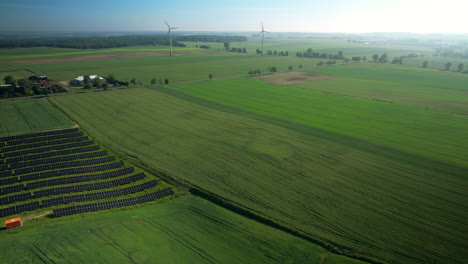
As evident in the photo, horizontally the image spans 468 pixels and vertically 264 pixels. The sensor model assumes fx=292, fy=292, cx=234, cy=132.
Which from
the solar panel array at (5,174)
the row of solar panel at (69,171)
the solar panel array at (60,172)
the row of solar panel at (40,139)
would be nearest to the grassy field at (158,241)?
the solar panel array at (60,172)

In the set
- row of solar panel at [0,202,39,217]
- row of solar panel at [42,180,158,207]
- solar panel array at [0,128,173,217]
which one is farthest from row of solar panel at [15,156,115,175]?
row of solar panel at [0,202,39,217]

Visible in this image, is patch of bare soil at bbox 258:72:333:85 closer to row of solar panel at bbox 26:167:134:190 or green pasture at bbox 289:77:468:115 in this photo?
green pasture at bbox 289:77:468:115

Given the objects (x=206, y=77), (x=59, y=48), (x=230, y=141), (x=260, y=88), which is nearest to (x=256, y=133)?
(x=230, y=141)

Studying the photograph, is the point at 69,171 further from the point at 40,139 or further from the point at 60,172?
the point at 40,139

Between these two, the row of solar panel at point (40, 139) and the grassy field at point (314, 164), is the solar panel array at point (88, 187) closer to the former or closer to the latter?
the grassy field at point (314, 164)

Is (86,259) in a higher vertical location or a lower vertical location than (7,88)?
lower

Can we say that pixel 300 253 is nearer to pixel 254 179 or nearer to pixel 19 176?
pixel 254 179

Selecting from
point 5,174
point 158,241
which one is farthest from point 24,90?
point 158,241
